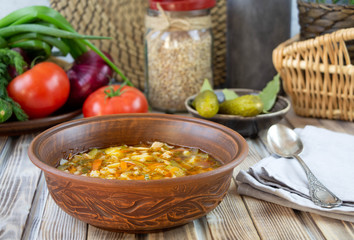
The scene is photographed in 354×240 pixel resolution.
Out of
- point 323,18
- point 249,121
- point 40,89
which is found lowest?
point 249,121

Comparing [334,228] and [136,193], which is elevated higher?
[136,193]

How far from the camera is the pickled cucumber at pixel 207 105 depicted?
60.1 inches

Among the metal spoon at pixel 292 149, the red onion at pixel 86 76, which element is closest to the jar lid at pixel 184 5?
the red onion at pixel 86 76

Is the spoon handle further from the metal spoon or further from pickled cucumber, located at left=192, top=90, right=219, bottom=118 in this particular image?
pickled cucumber, located at left=192, top=90, right=219, bottom=118

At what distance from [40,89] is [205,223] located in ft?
2.69

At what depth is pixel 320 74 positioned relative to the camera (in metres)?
1.67

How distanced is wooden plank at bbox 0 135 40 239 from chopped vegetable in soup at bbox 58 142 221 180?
142 mm

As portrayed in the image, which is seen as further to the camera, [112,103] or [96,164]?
[112,103]

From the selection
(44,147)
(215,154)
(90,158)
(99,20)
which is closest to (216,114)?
(215,154)

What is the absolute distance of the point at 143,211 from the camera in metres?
0.93

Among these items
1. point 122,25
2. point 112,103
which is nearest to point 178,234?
point 112,103

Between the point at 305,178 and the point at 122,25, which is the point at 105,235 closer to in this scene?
the point at 305,178

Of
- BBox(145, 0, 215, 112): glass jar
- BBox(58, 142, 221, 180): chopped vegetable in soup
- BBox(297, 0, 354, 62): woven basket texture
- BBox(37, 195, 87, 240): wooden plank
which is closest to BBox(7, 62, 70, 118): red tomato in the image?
BBox(145, 0, 215, 112): glass jar

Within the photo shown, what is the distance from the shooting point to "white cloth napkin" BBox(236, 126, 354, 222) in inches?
43.3
